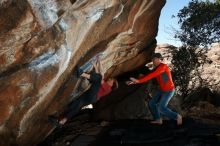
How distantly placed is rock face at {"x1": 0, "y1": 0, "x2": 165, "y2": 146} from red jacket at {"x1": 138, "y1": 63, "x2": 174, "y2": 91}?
6.29 feet

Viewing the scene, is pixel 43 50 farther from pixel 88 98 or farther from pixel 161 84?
pixel 161 84

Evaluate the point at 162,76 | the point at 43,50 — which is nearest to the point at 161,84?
the point at 162,76

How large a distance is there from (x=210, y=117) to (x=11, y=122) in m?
9.01

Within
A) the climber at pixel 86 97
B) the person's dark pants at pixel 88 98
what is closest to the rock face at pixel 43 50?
the climber at pixel 86 97

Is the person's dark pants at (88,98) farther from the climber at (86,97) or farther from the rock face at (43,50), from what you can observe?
the rock face at (43,50)

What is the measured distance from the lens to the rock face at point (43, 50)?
848 cm

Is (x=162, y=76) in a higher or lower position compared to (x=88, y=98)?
higher

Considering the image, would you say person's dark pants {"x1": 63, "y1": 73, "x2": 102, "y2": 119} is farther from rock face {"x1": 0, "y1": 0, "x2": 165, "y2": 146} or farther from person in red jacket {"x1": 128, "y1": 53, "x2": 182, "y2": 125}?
person in red jacket {"x1": 128, "y1": 53, "x2": 182, "y2": 125}

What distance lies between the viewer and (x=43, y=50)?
9.15m

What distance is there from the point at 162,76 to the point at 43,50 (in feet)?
13.7

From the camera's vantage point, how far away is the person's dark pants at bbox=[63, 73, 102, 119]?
10.7 m

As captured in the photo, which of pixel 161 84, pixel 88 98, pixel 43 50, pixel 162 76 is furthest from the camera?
pixel 161 84

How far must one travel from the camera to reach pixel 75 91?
1180cm

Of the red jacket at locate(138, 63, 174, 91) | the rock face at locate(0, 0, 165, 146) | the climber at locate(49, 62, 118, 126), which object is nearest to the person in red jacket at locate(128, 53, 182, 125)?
the red jacket at locate(138, 63, 174, 91)
